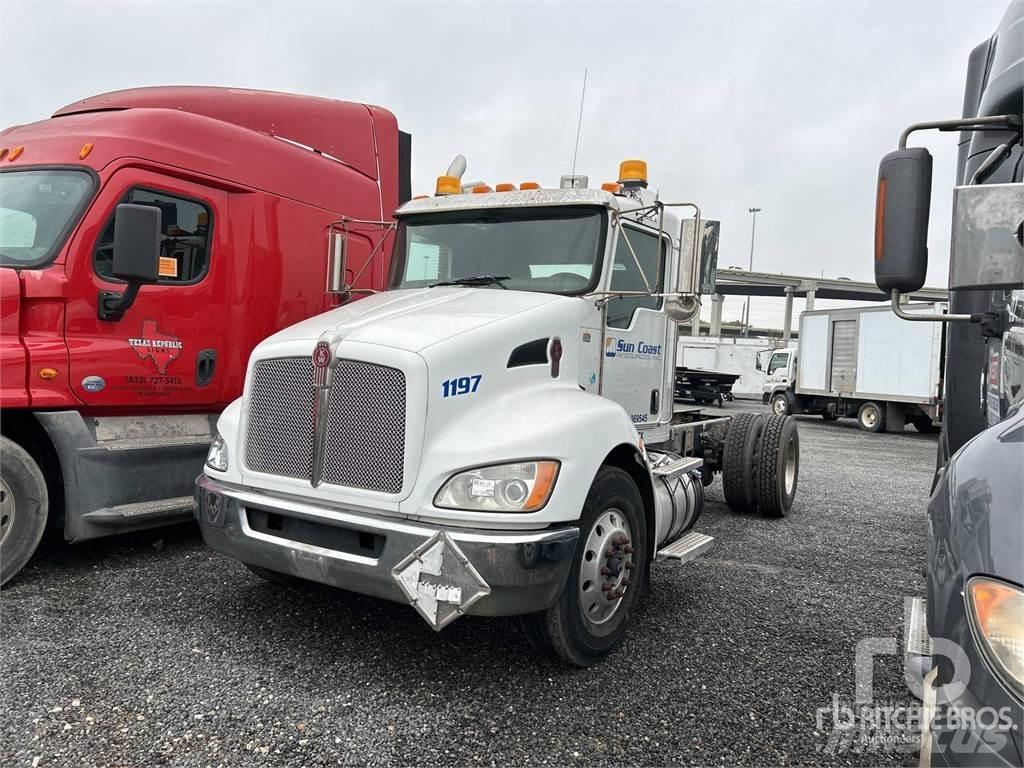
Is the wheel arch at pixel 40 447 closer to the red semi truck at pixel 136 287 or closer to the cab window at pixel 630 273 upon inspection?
the red semi truck at pixel 136 287

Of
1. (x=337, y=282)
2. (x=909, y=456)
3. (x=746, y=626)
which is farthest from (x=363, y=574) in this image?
(x=909, y=456)

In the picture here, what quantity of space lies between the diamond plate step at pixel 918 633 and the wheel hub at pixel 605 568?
133 centimetres

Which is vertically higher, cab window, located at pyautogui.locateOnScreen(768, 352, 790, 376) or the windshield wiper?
cab window, located at pyautogui.locateOnScreen(768, 352, 790, 376)

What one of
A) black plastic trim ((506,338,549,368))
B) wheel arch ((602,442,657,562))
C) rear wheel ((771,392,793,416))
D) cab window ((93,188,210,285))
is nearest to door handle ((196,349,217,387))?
cab window ((93,188,210,285))

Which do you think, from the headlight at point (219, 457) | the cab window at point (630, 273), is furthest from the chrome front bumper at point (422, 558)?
the cab window at point (630, 273)

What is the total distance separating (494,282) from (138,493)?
273 centimetres

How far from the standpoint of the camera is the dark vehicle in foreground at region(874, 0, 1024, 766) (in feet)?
5.20

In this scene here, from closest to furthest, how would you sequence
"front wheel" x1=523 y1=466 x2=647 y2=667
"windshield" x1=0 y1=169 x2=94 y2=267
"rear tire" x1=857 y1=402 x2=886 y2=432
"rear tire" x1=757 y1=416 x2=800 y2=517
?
"front wheel" x1=523 y1=466 x2=647 y2=667 → "windshield" x1=0 y1=169 x2=94 y2=267 → "rear tire" x1=757 y1=416 x2=800 y2=517 → "rear tire" x1=857 y1=402 x2=886 y2=432

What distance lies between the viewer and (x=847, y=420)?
22547mm

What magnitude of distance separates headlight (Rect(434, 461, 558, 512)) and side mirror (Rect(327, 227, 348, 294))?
94.4 inches

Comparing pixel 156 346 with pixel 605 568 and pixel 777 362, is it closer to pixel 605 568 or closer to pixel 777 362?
pixel 605 568

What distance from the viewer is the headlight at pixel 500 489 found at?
9.82ft

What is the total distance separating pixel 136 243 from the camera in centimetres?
422

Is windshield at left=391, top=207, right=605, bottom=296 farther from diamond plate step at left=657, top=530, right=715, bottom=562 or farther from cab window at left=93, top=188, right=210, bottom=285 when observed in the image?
diamond plate step at left=657, top=530, right=715, bottom=562
